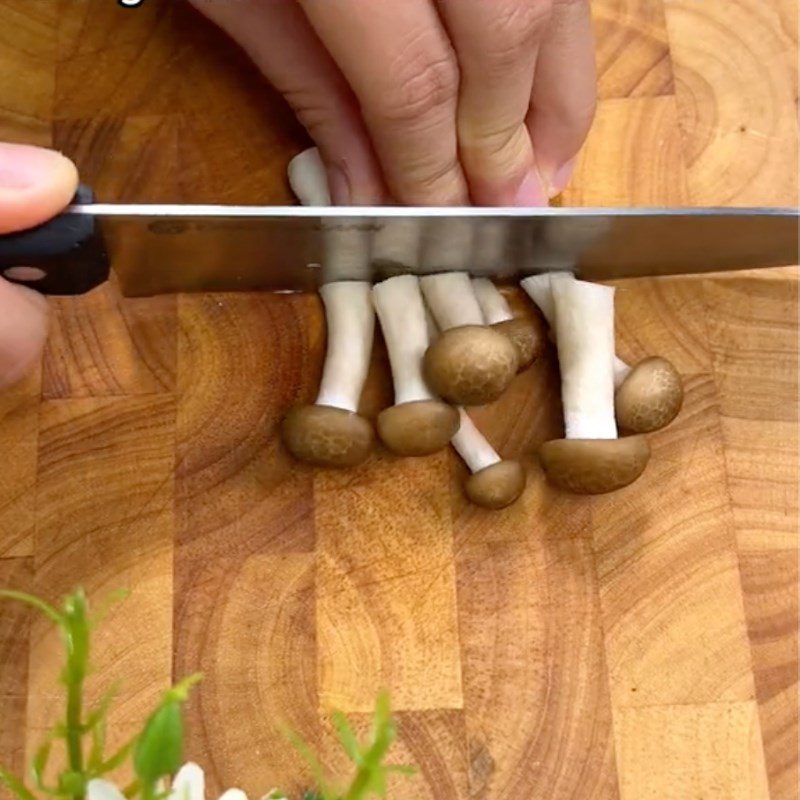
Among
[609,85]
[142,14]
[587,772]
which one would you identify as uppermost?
[142,14]

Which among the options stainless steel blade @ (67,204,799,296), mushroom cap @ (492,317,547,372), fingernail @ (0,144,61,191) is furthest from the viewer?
mushroom cap @ (492,317,547,372)

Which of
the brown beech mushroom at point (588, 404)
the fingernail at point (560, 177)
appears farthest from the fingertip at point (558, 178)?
the brown beech mushroom at point (588, 404)

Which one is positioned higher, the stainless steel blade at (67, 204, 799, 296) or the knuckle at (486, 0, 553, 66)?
the knuckle at (486, 0, 553, 66)

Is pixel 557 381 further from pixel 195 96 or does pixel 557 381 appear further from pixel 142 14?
pixel 142 14

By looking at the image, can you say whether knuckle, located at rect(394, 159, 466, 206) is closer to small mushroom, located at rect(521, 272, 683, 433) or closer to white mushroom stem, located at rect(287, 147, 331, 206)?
white mushroom stem, located at rect(287, 147, 331, 206)

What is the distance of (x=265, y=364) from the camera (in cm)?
107

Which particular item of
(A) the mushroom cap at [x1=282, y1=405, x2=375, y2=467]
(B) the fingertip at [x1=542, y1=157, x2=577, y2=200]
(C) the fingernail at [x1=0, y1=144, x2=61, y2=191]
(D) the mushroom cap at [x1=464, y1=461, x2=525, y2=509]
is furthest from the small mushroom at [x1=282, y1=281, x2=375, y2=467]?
(C) the fingernail at [x1=0, y1=144, x2=61, y2=191]

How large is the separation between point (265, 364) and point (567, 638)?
40 cm

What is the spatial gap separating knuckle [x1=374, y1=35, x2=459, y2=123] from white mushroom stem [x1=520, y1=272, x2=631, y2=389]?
220 millimetres

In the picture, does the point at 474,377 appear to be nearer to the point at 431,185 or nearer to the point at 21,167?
the point at 431,185

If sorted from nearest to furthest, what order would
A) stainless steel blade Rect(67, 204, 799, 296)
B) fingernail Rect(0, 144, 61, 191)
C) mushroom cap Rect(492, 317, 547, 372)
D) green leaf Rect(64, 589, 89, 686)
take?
green leaf Rect(64, 589, 89, 686) → fingernail Rect(0, 144, 61, 191) → stainless steel blade Rect(67, 204, 799, 296) → mushroom cap Rect(492, 317, 547, 372)

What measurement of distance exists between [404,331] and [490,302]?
3.8 inches

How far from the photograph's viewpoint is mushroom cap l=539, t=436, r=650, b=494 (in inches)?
38.6

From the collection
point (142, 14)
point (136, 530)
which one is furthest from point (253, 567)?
point (142, 14)
